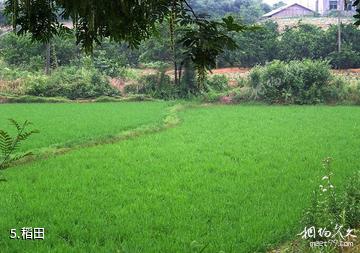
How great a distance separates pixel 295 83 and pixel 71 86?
1148 centimetres

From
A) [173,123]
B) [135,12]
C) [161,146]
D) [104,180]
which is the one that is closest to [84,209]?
[104,180]

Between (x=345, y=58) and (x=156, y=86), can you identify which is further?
(x=345, y=58)

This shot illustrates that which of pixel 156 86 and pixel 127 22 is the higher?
pixel 127 22

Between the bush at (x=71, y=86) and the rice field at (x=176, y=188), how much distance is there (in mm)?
11192

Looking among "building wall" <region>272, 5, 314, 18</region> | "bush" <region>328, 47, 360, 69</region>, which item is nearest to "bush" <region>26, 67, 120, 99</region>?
"bush" <region>328, 47, 360, 69</region>

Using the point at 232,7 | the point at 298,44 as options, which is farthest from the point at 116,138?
the point at 232,7

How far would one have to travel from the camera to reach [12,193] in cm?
684

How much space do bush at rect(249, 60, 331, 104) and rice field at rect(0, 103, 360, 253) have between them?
8199 mm

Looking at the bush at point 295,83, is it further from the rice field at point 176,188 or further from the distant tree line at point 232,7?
the distant tree line at point 232,7

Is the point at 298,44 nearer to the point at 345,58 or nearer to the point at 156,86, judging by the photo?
the point at 345,58

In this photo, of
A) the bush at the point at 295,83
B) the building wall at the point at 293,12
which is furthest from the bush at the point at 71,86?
the building wall at the point at 293,12

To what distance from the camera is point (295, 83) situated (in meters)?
22.2

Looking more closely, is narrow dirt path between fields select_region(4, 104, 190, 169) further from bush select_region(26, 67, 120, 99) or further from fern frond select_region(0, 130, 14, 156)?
bush select_region(26, 67, 120, 99)

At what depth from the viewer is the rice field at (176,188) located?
4.96 m
